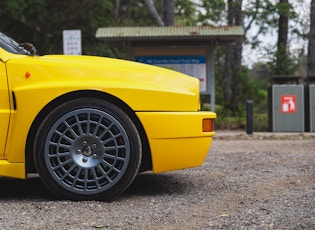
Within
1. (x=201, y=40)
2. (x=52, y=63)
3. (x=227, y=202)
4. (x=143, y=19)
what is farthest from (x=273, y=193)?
(x=143, y=19)

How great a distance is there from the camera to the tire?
4.26 meters

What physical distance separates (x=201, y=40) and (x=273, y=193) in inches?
376

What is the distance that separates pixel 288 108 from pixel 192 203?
920 cm

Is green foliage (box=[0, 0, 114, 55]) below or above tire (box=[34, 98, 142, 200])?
above

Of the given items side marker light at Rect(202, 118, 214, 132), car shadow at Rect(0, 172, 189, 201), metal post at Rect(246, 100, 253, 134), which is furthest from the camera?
metal post at Rect(246, 100, 253, 134)

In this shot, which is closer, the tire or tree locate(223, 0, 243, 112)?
the tire

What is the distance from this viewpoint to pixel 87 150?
4.30 metres

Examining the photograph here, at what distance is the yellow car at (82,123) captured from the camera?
Answer: 426cm

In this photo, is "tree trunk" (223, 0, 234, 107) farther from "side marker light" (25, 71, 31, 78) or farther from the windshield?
"side marker light" (25, 71, 31, 78)

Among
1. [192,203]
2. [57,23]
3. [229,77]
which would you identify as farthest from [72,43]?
[229,77]

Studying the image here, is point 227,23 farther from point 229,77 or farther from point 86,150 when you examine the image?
point 86,150

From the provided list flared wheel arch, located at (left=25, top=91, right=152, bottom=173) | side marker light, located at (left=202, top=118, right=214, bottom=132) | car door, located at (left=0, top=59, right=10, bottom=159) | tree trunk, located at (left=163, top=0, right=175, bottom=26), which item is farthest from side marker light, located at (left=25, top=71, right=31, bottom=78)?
tree trunk, located at (left=163, top=0, right=175, bottom=26)

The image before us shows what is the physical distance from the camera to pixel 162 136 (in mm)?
4348

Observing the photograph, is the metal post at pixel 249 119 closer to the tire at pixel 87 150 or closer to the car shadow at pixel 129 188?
the car shadow at pixel 129 188
